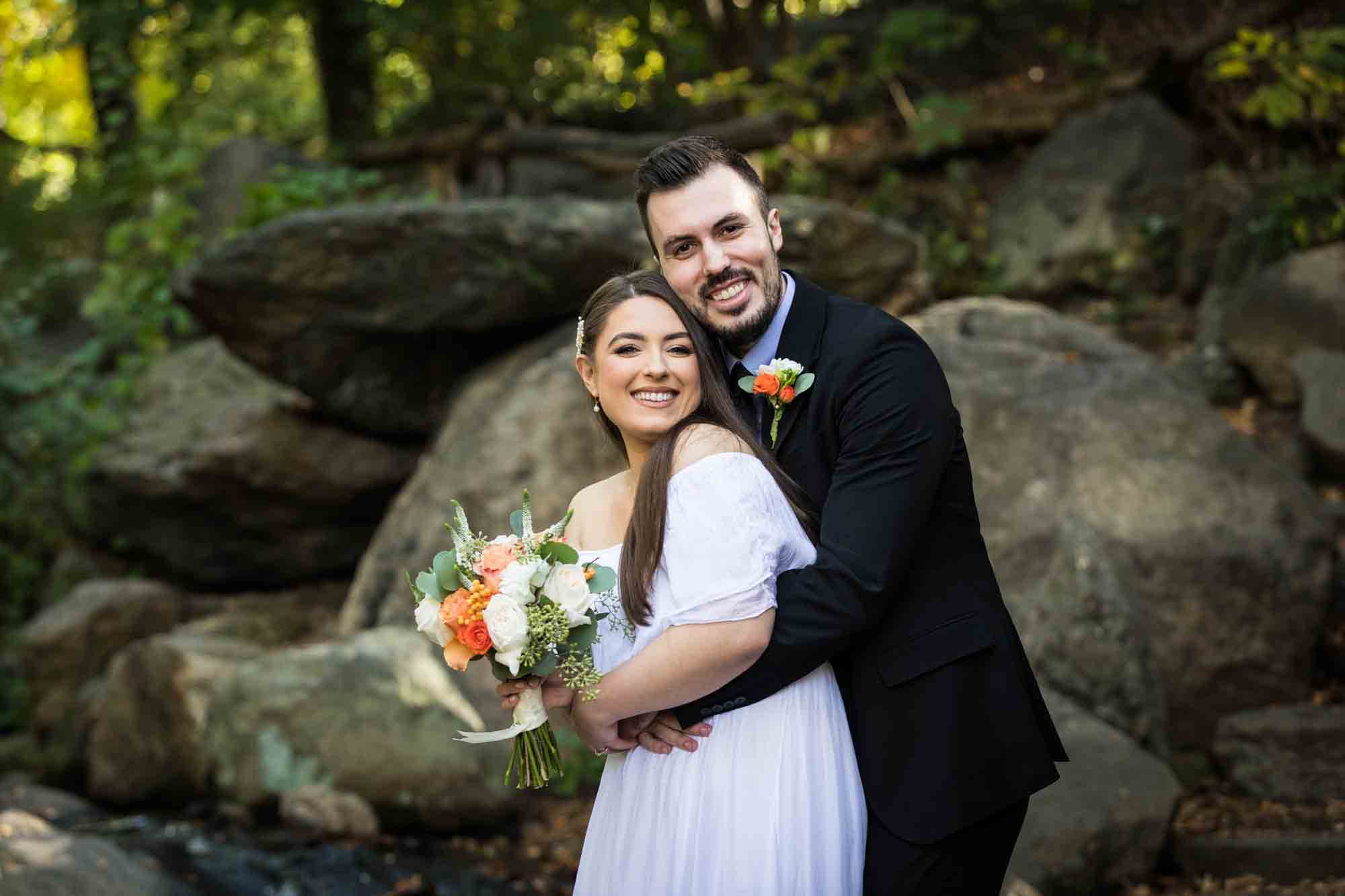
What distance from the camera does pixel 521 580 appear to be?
102 inches

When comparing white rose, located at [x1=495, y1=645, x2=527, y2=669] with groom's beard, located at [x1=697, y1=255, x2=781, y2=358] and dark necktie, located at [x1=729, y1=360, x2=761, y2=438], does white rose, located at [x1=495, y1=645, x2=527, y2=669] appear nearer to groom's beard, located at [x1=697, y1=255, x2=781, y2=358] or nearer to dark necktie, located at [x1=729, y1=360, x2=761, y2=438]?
dark necktie, located at [x1=729, y1=360, x2=761, y2=438]

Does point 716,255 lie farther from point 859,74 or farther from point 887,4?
point 887,4

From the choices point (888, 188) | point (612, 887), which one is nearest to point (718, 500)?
point (612, 887)

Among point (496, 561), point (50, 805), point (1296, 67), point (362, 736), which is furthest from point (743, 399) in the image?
point (50, 805)

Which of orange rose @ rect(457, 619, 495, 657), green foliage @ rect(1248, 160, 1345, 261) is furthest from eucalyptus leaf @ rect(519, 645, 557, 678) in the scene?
green foliage @ rect(1248, 160, 1345, 261)

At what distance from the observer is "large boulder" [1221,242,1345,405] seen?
25.3 feet

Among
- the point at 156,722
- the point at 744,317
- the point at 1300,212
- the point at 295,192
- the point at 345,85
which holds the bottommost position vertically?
the point at 156,722

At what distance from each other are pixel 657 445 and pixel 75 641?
6648mm

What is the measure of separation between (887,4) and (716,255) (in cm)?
1050

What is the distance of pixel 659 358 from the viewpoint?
115 inches

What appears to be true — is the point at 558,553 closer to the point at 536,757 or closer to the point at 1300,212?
the point at 536,757

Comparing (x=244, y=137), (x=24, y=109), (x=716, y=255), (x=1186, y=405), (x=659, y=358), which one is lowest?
(x=1186, y=405)

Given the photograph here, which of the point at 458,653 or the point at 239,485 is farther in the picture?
the point at 239,485

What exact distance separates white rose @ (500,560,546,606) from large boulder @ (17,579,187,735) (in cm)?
656
